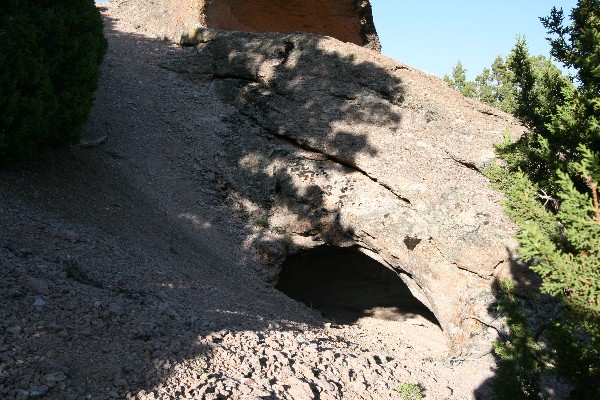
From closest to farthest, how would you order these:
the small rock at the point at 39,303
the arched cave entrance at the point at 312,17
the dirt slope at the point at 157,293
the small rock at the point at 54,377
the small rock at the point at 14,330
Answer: the small rock at the point at 54,377, the small rock at the point at 14,330, the dirt slope at the point at 157,293, the small rock at the point at 39,303, the arched cave entrance at the point at 312,17

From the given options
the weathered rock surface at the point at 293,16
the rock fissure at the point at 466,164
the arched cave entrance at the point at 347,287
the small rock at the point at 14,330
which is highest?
the weathered rock surface at the point at 293,16

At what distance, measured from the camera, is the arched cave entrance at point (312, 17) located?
1966 centimetres

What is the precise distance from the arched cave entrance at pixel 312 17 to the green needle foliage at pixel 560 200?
47.6 feet

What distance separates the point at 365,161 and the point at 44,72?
641 centimetres

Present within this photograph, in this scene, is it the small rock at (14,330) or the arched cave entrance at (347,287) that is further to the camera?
the arched cave entrance at (347,287)

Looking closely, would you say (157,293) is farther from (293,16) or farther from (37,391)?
(293,16)

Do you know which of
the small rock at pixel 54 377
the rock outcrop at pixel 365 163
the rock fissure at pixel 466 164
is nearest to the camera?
the small rock at pixel 54 377

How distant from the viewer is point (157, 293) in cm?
764

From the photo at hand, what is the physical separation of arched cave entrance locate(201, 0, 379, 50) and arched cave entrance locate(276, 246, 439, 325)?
9455 mm

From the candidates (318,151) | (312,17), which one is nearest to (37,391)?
(318,151)

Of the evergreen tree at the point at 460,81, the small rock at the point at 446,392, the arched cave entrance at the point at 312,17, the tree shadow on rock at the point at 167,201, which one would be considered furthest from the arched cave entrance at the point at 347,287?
the evergreen tree at the point at 460,81

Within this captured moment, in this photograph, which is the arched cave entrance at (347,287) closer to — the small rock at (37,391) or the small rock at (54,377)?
the small rock at (54,377)

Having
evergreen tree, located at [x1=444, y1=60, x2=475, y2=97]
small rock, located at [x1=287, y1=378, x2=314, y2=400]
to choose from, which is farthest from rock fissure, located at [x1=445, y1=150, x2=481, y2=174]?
evergreen tree, located at [x1=444, y1=60, x2=475, y2=97]

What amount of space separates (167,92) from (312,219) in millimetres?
5689
